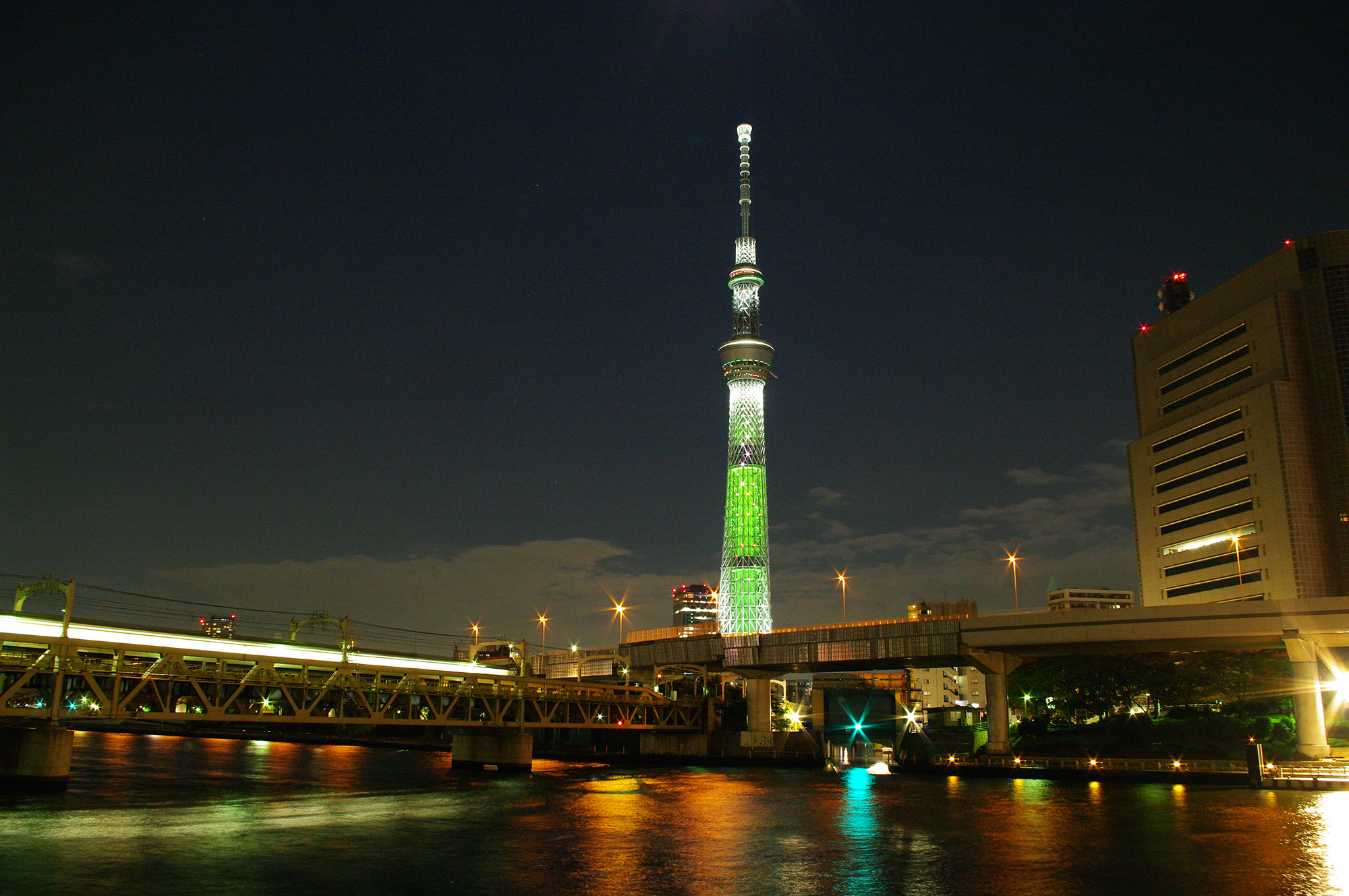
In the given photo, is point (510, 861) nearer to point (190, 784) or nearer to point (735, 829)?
point (735, 829)

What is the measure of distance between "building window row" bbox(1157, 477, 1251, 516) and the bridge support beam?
7979cm

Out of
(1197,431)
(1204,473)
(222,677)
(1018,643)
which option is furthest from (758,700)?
(1197,431)

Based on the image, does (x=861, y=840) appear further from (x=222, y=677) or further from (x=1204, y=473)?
(x=1204, y=473)

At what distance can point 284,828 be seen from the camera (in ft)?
171

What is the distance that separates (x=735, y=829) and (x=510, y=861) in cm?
1612

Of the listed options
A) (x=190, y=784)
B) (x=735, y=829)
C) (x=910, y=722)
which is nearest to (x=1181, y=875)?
(x=735, y=829)

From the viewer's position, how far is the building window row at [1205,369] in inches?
6481

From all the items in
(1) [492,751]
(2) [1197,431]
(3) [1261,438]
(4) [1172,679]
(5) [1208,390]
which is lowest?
(1) [492,751]

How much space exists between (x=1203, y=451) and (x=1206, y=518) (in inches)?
455

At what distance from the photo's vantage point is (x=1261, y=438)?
15550 centimetres

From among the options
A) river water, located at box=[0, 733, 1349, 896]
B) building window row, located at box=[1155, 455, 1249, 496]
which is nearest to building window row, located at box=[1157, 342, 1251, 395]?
building window row, located at box=[1155, 455, 1249, 496]

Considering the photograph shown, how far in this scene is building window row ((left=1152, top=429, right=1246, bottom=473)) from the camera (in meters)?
163

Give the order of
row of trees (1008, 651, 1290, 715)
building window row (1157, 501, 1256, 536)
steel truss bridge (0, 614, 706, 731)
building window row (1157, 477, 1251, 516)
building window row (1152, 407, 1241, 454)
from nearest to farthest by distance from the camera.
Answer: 1. steel truss bridge (0, 614, 706, 731)
2. row of trees (1008, 651, 1290, 715)
3. building window row (1157, 501, 1256, 536)
4. building window row (1157, 477, 1251, 516)
5. building window row (1152, 407, 1241, 454)

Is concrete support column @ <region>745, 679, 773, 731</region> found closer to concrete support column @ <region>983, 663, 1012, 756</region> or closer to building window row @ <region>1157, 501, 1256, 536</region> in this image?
concrete support column @ <region>983, 663, 1012, 756</region>
